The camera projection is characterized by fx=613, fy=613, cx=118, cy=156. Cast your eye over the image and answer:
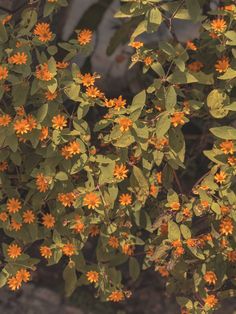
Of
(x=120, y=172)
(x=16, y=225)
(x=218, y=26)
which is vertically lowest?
(x=16, y=225)

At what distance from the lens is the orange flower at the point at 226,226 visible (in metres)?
1.79

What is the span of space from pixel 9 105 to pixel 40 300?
0.94 metres

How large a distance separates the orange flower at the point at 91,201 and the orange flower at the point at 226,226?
14.7 inches

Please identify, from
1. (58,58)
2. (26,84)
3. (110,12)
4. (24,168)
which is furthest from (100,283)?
(110,12)

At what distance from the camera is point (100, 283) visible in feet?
6.43

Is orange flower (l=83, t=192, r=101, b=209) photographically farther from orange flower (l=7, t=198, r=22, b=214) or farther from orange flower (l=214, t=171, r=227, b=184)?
orange flower (l=214, t=171, r=227, b=184)

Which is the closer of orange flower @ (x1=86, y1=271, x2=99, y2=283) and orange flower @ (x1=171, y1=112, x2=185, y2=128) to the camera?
orange flower @ (x1=171, y1=112, x2=185, y2=128)

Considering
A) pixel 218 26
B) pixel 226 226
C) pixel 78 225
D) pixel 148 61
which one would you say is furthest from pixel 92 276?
pixel 218 26

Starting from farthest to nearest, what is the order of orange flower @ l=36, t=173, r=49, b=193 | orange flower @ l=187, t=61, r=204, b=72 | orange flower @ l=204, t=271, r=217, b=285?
1. orange flower @ l=187, t=61, r=204, b=72
2. orange flower @ l=204, t=271, r=217, b=285
3. orange flower @ l=36, t=173, r=49, b=193

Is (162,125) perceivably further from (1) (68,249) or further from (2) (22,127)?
(1) (68,249)

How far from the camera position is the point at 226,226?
179cm

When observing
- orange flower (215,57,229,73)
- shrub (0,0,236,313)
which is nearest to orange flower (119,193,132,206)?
shrub (0,0,236,313)

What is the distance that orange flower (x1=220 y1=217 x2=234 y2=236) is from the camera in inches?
70.3

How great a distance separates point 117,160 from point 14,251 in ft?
1.41
